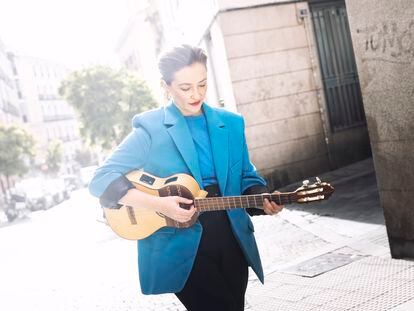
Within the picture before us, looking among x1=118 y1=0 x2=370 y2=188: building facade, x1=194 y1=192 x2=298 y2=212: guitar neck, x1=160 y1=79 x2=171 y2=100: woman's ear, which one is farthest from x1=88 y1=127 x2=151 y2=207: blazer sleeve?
x1=118 y1=0 x2=370 y2=188: building facade

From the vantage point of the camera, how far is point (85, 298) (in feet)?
18.4

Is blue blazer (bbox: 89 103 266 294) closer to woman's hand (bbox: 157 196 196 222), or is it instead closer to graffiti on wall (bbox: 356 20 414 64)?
woman's hand (bbox: 157 196 196 222)

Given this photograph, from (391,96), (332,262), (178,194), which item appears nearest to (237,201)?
(178,194)

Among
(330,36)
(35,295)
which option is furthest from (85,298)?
(330,36)

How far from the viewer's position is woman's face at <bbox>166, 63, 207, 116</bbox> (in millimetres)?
2250

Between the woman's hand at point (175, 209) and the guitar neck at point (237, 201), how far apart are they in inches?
2.2

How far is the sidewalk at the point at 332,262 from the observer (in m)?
3.79

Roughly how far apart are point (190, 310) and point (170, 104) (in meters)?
1.02

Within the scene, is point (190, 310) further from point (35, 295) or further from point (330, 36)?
point (330, 36)

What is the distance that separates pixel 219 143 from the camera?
7.69 ft

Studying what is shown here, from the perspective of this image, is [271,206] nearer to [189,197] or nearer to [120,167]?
[189,197]

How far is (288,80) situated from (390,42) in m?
6.50

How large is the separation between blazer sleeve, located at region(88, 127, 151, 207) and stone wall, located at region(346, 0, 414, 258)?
2.63m

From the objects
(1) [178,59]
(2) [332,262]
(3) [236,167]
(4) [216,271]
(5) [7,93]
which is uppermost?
(5) [7,93]
